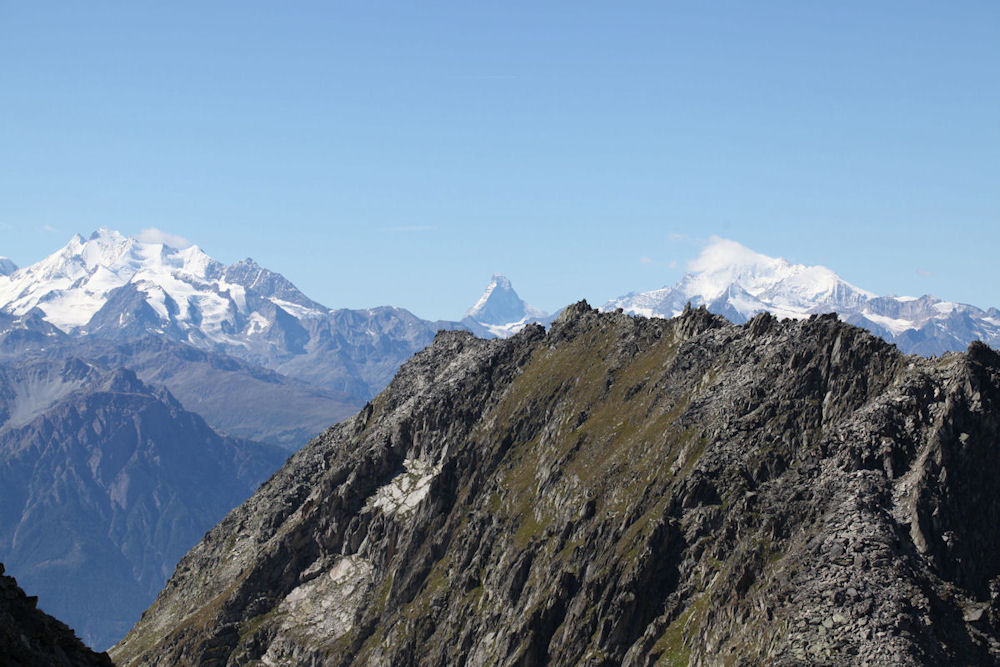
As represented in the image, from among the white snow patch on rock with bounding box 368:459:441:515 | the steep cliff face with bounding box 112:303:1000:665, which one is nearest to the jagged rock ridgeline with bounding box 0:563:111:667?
the steep cliff face with bounding box 112:303:1000:665

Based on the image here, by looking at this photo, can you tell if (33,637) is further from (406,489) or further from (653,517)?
(406,489)

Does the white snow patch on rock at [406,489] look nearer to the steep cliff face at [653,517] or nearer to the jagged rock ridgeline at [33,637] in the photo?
the steep cliff face at [653,517]

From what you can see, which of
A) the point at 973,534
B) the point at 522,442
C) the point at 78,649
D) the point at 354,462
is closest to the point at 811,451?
the point at 973,534

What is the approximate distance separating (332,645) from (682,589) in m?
71.4

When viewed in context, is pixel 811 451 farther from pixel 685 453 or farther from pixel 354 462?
pixel 354 462

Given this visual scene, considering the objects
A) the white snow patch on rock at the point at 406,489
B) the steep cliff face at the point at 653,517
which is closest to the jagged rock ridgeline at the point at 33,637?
the steep cliff face at the point at 653,517

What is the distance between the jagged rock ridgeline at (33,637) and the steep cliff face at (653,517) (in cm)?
6488

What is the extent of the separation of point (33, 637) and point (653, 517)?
287 feet

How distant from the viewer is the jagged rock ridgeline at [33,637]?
147ft

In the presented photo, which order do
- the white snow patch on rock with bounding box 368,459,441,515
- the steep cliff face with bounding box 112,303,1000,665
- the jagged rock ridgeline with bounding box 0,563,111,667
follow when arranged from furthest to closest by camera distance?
the white snow patch on rock with bounding box 368,459,441,515
the steep cliff face with bounding box 112,303,1000,665
the jagged rock ridgeline with bounding box 0,563,111,667

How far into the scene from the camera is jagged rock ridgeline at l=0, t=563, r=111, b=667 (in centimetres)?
4494

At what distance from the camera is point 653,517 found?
12519 cm

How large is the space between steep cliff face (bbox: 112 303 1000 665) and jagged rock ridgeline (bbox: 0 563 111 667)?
2554 inches

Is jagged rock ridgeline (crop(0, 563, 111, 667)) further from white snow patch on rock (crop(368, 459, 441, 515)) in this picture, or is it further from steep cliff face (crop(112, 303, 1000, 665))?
white snow patch on rock (crop(368, 459, 441, 515))
